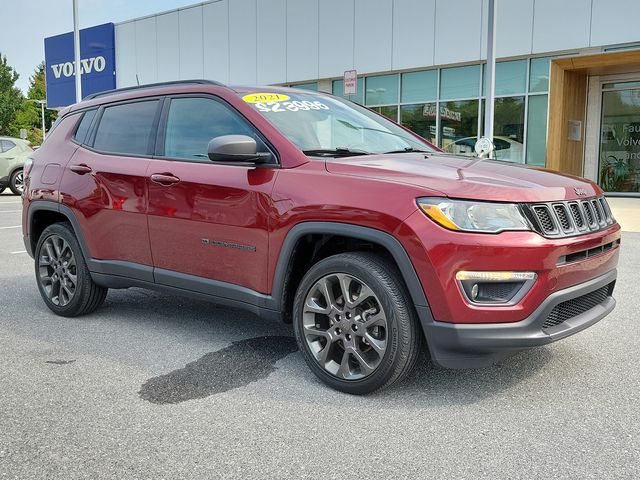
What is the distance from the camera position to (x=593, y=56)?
14344 mm

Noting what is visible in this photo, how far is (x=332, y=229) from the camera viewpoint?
3225 mm

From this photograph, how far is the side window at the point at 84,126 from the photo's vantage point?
494 centimetres

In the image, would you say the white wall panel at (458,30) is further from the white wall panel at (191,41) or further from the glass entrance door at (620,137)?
the white wall panel at (191,41)

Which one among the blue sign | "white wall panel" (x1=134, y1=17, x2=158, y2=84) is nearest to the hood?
"white wall panel" (x1=134, y1=17, x2=158, y2=84)

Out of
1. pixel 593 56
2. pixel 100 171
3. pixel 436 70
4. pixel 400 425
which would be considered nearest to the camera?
pixel 400 425

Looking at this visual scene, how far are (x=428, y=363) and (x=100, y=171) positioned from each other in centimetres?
268

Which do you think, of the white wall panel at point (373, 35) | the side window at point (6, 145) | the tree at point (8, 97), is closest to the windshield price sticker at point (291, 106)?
the white wall panel at point (373, 35)

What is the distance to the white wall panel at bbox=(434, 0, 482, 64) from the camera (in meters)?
16.2

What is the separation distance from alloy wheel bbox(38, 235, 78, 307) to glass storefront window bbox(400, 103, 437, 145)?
552 inches

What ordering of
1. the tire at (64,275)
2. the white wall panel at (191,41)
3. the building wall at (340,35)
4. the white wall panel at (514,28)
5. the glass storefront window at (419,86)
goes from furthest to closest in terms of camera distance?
the white wall panel at (191,41) → the glass storefront window at (419,86) → the white wall panel at (514,28) → the building wall at (340,35) → the tire at (64,275)

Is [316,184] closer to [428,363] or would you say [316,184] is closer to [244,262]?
[244,262]

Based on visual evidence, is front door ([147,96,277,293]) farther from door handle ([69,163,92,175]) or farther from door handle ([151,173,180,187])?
door handle ([69,163,92,175])

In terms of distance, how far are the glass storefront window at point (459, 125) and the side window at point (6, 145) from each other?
1255cm

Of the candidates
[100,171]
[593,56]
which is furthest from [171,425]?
[593,56]
